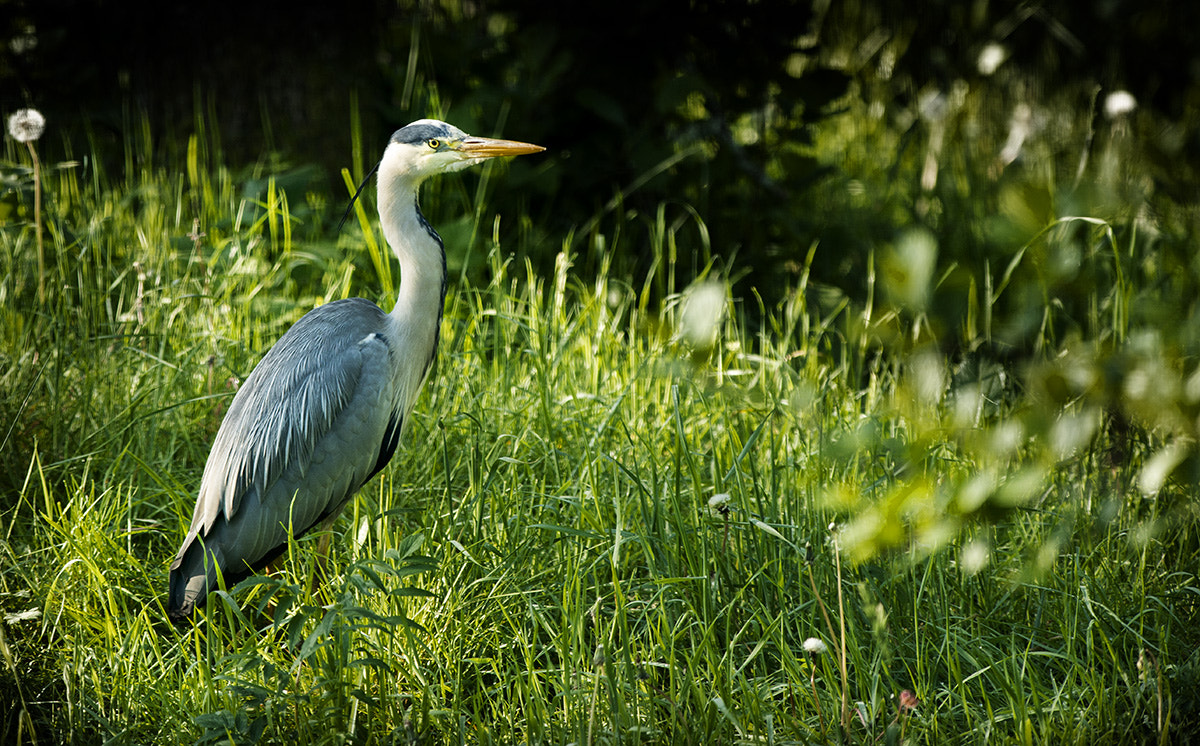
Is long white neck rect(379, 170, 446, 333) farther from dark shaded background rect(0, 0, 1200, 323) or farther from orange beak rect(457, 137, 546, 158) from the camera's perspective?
dark shaded background rect(0, 0, 1200, 323)

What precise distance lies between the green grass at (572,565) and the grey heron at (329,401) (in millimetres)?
135

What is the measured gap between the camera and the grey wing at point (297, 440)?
2.69 m

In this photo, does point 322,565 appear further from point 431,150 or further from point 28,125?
point 28,125

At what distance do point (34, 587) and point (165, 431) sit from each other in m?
0.79

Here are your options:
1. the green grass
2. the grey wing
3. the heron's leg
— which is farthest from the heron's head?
the heron's leg

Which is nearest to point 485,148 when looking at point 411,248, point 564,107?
point 411,248

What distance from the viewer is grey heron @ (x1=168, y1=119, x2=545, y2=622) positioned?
2.72 metres

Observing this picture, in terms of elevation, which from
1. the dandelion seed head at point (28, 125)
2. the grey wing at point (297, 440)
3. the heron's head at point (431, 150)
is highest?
the dandelion seed head at point (28, 125)

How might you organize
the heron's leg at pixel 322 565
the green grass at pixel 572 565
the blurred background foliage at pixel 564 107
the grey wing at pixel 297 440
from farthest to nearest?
the blurred background foliage at pixel 564 107
the grey wing at pixel 297 440
the heron's leg at pixel 322 565
the green grass at pixel 572 565

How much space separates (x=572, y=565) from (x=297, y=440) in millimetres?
890

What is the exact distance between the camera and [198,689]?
220 cm

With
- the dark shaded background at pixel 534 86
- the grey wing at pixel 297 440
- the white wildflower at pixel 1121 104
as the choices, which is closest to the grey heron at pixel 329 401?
the grey wing at pixel 297 440

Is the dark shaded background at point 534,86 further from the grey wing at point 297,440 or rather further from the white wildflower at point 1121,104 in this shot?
the grey wing at point 297,440

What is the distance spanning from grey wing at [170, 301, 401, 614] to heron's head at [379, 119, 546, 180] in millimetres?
470
